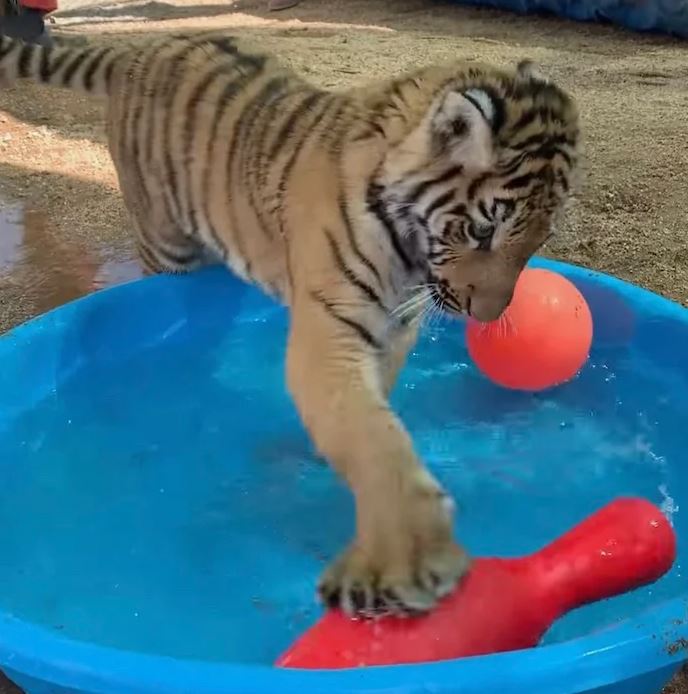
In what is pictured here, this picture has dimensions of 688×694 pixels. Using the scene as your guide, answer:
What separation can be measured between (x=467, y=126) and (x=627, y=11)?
409 cm

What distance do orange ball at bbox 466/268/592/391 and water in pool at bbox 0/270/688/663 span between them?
68 millimetres

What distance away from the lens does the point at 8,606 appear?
1309 millimetres

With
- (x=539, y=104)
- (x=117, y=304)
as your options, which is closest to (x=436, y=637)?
(x=539, y=104)

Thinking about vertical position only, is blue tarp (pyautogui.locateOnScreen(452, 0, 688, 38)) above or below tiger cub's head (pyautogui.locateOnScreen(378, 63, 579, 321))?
below

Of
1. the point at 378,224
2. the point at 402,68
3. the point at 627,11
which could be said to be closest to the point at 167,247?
the point at 378,224

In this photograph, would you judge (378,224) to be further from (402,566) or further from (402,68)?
(402,68)

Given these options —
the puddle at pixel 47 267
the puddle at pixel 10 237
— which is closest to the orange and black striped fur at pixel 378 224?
the puddle at pixel 47 267

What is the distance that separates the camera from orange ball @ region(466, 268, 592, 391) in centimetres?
167

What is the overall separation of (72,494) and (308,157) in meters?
0.62

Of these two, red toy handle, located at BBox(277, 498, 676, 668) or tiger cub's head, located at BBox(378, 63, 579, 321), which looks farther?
tiger cub's head, located at BBox(378, 63, 579, 321)

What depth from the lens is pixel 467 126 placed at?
1246 mm

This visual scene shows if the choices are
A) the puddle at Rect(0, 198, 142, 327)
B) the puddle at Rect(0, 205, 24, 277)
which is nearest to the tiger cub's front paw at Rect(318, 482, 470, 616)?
the puddle at Rect(0, 198, 142, 327)

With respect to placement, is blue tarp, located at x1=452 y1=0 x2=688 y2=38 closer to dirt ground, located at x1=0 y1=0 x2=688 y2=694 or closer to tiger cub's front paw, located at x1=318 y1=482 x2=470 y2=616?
dirt ground, located at x1=0 y1=0 x2=688 y2=694

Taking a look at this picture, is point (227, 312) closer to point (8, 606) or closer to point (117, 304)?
point (117, 304)
